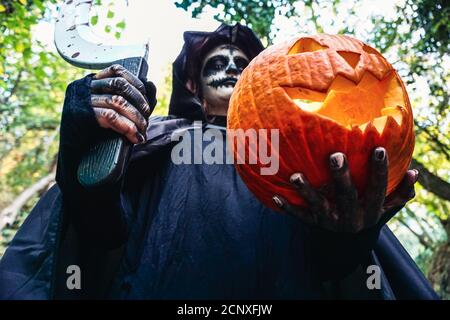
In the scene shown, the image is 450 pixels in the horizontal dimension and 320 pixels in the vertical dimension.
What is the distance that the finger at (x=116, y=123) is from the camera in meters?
1.26

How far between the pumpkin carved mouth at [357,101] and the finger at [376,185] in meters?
0.09

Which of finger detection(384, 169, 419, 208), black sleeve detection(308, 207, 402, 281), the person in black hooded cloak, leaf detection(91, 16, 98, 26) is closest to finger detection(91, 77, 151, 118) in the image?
the person in black hooded cloak

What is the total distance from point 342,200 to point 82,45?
1159 millimetres

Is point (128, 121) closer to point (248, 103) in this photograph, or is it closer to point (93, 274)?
point (248, 103)

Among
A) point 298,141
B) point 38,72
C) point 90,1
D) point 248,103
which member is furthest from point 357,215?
point 38,72

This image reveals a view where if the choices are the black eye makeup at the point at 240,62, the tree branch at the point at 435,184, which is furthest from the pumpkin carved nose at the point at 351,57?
the tree branch at the point at 435,184

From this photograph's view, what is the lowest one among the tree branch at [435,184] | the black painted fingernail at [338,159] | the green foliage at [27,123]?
the black painted fingernail at [338,159]

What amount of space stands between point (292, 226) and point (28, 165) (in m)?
12.5

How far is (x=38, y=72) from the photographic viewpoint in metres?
5.31

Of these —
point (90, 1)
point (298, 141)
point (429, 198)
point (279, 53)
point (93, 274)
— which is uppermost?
point (429, 198)

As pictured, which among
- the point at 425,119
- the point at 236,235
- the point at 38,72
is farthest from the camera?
the point at 425,119

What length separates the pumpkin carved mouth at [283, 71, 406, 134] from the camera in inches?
47.7

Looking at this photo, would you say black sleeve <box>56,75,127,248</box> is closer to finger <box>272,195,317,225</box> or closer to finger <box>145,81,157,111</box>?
finger <box>145,81,157,111</box>

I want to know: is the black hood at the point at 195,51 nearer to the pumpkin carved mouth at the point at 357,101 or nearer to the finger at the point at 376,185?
the pumpkin carved mouth at the point at 357,101
